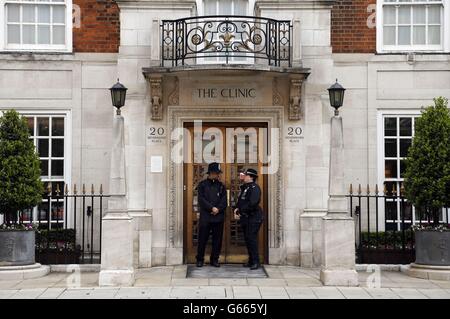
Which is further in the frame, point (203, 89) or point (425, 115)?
point (203, 89)

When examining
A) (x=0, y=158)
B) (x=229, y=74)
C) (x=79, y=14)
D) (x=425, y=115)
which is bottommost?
(x=0, y=158)

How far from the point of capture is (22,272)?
12.1 metres

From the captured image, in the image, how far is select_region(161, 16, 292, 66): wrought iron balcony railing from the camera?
1308 centimetres

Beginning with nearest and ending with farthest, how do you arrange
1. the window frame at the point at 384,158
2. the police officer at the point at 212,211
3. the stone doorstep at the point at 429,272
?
the stone doorstep at the point at 429,272 → the police officer at the point at 212,211 → the window frame at the point at 384,158

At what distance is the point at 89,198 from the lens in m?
14.5

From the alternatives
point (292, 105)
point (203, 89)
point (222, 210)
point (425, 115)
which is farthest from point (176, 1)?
point (425, 115)

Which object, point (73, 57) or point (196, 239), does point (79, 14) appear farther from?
point (196, 239)

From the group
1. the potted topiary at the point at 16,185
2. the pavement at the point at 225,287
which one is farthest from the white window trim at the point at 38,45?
the pavement at the point at 225,287

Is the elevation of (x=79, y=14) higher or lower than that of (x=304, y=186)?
higher

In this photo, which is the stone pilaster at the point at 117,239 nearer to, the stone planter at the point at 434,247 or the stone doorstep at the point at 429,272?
the stone doorstep at the point at 429,272

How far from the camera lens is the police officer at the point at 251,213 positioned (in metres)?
12.9

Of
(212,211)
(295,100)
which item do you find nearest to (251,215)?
(212,211)

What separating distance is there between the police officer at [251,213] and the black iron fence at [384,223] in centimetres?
184

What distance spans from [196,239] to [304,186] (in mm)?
2412
